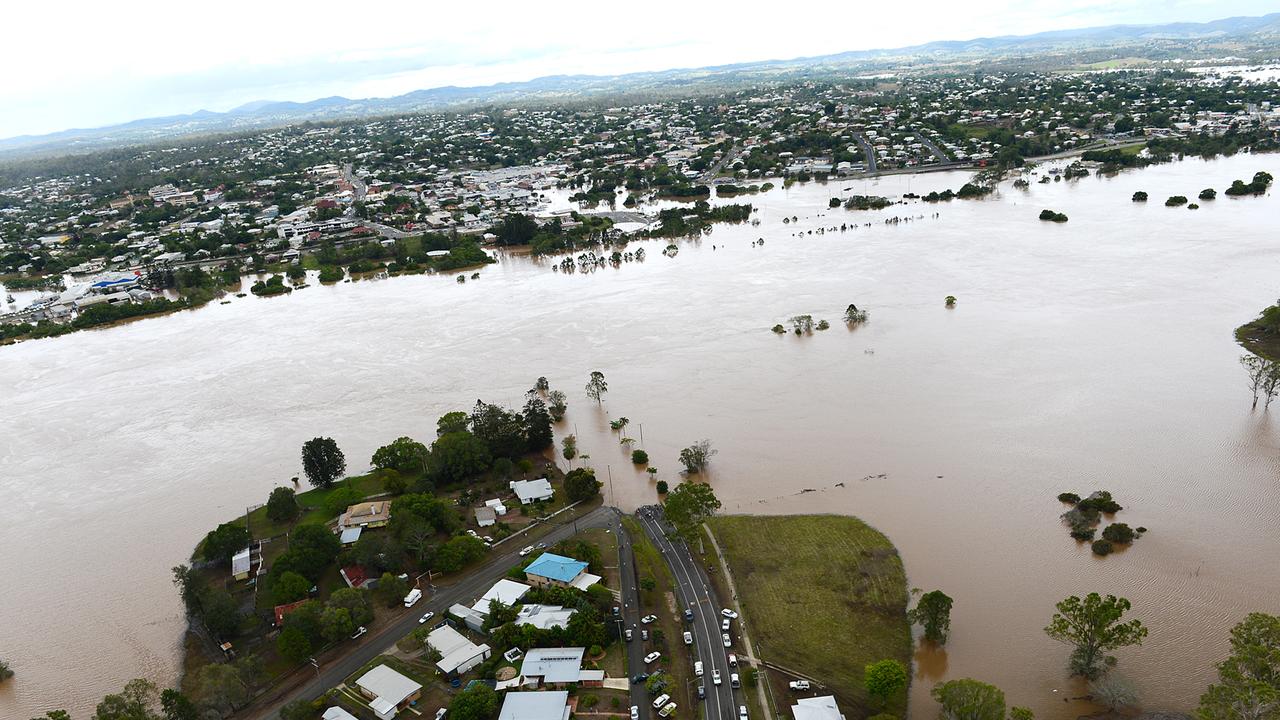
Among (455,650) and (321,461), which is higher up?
(321,461)

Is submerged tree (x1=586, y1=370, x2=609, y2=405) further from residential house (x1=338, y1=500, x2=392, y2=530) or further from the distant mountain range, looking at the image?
the distant mountain range

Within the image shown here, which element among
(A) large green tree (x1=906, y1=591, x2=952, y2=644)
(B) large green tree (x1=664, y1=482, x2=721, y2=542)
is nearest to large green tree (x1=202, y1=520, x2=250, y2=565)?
(B) large green tree (x1=664, y1=482, x2=721, y2=542)

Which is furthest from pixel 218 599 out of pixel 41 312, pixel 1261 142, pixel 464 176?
pixel 1261 142

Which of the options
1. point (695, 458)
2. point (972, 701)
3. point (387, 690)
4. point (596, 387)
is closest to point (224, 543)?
point (387, 690)

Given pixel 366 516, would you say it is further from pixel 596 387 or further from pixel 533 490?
pixel 596 387

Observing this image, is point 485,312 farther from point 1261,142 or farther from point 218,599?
point 1261,142
